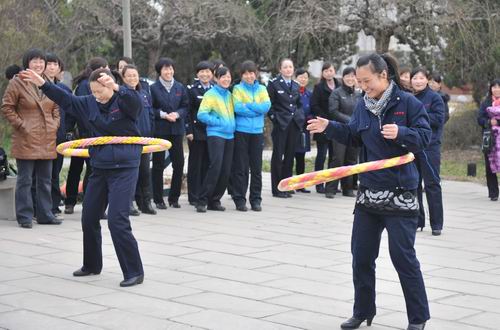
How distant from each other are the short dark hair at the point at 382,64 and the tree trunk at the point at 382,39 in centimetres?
1323

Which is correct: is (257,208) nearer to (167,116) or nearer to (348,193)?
(167,116)

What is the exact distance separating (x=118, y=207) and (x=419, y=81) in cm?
437

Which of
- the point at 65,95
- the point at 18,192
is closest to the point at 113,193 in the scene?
the point at 65,95

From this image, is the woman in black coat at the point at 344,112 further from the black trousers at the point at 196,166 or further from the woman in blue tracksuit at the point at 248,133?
the black trousers at the point at 196,166

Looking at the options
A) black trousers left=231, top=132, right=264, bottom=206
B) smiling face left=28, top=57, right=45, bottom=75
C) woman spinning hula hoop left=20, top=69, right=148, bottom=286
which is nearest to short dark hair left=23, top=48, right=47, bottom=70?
smiling face left=28, top=57, right=45, bottom=75

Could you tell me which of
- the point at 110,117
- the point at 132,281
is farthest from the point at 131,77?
the point at 132,281

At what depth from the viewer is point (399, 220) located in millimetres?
6488

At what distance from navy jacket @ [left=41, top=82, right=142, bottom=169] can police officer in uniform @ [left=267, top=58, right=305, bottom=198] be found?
18.5ft

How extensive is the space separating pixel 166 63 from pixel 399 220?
6541mm

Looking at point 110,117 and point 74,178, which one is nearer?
point 110,117

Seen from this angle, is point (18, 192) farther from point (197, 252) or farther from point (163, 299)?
point (163, 299)

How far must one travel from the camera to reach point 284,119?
13805mm

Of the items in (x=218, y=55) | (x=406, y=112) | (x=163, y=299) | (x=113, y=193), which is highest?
(x=218, y=55)

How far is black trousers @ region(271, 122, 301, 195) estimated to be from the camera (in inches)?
547
